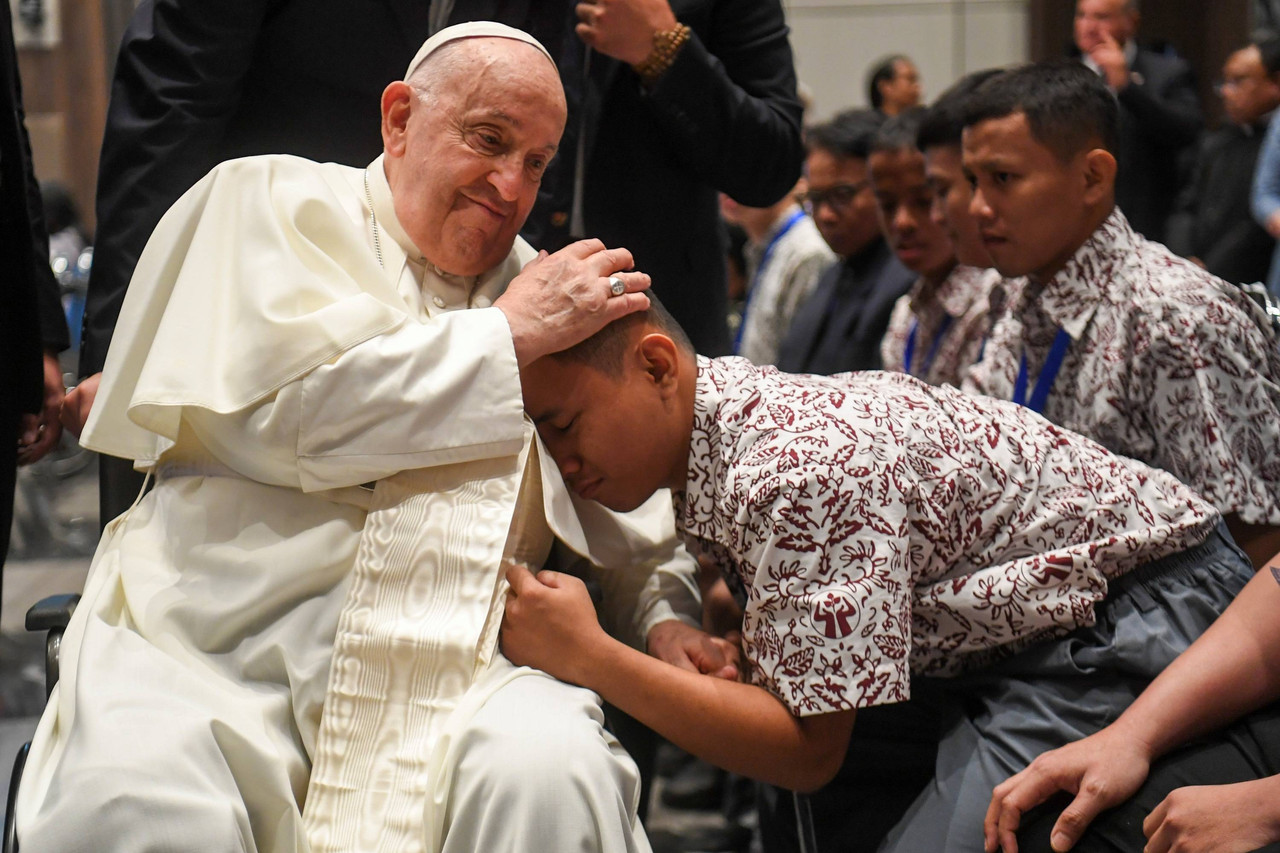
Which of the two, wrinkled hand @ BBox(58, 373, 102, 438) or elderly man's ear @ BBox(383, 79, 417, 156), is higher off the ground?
elderly man's ear @ BBox(383, 79, 417, 156)

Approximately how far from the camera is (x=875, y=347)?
13.5 ft

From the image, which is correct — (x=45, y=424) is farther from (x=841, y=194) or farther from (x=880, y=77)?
(x=880, y=77)

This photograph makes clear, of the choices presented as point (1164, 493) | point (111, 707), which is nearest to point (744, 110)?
point (1164, 493)

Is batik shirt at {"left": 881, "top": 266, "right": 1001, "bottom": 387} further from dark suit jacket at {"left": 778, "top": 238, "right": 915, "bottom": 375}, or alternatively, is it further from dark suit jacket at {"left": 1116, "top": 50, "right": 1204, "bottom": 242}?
dark suit jacket at {"left": 1116, "top": 50, "right": 1204, "bottom": 242}

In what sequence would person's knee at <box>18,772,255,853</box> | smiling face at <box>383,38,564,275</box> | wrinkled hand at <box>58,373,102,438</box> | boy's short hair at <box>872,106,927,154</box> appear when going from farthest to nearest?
1. boy's short hair at <box>872,106,927,154</box>
2. wrinkled hand at <box>58,373,102,438</box>
3. smiling face at <box>383,38,564,275</box>
4. person's knee at <box>18,772,255,853</box>

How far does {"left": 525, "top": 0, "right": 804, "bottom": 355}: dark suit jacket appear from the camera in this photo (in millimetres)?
2658

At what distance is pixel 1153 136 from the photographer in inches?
223

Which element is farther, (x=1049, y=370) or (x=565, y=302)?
(x=1049, y=370)

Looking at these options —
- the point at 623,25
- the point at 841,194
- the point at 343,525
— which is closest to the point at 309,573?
the point at 343,525

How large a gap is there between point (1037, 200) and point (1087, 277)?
0.19m

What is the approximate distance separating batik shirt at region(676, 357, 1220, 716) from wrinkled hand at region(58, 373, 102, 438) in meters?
1.00

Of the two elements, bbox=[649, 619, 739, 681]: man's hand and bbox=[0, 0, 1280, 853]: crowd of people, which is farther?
bbox=[649, 619, 739, 681]: man's hand

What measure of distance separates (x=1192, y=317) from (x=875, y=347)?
177 cm

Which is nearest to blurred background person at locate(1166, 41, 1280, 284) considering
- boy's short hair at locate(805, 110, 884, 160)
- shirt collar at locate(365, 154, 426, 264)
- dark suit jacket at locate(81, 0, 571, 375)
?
boy's short hair at locate(805, 110, 884, 160)
